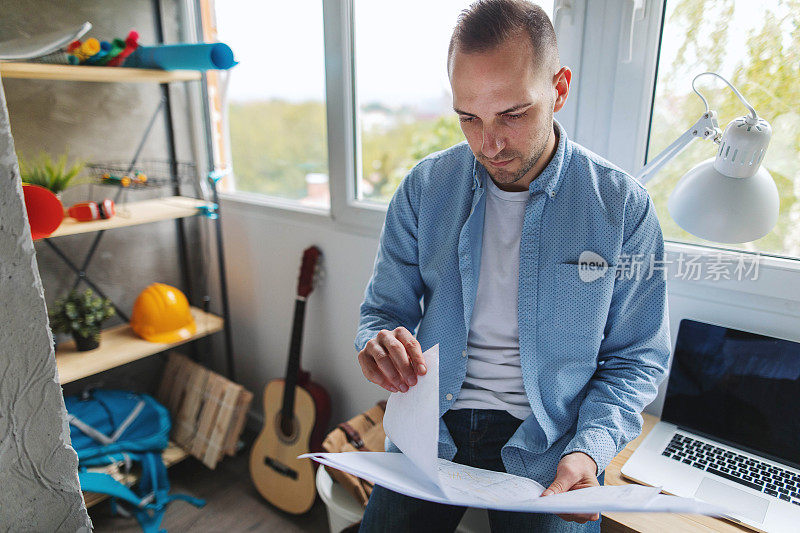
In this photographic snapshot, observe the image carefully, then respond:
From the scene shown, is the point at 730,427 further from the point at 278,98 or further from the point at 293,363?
the point at 278,98

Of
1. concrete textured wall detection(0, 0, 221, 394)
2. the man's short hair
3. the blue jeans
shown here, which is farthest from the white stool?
concrete textured wall detection(0, 0, 221, 394)

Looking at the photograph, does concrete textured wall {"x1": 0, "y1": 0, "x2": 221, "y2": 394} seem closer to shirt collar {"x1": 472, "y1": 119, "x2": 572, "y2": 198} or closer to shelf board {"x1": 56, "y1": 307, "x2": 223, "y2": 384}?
shelf board {"x1": 56, "y1": 307, "x2": 223, "y2": 384}

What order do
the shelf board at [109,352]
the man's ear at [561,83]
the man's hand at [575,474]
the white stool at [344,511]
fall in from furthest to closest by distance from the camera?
the shelf board at [109,352], the white stool at [344,511], the man's ear at [561,83], the man's hand at [575,474]

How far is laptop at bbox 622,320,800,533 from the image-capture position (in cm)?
98

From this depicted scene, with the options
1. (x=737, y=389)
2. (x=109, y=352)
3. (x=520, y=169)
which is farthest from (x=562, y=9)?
(x=109, y=352)

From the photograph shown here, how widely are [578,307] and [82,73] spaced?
149cm

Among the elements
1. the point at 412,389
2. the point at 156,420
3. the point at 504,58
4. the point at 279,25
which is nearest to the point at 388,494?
the point at 412,389

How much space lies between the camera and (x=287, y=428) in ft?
5.98

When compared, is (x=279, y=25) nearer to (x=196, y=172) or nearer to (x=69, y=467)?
(x=196, y=172)

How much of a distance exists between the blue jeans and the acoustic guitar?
2.45 ft

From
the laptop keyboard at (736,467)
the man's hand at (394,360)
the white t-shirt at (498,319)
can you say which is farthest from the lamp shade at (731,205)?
the man's hand at (394,360)

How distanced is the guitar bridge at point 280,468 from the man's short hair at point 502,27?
4.82 feet

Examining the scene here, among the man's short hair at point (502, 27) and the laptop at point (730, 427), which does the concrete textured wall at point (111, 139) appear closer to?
the man's short hair at point (502, 27)

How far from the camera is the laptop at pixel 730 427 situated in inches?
38.6
